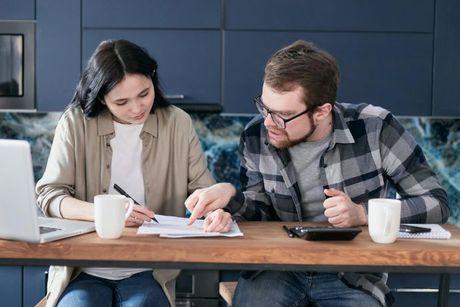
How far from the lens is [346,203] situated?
1846 millimetres

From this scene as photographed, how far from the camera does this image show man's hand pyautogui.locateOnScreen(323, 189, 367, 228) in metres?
1.83

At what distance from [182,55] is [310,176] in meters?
1.28

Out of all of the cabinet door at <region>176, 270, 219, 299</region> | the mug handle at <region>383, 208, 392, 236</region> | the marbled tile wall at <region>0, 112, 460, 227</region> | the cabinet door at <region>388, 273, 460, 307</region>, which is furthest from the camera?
the marbled tile wall at <region>0, 112, 460, 227</region>

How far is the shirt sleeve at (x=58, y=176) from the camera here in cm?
203

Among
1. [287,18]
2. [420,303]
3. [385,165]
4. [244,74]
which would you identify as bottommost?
[420,303]

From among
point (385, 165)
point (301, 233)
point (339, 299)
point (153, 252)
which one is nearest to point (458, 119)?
point (385, 165)

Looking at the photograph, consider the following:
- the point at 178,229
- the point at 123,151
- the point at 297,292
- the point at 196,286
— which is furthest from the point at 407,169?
the point at 196,286

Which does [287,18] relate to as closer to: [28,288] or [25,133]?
[25,133]

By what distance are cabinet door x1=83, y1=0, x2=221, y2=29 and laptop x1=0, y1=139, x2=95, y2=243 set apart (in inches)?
68.7

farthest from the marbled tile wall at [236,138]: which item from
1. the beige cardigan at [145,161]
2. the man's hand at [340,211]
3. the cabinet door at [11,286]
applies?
the man's hand at [340,211]

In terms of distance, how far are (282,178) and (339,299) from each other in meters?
0.41

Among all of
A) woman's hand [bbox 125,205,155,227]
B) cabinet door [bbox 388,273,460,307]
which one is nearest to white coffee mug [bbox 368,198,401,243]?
woman's hand [bbox 125,205,155,227]

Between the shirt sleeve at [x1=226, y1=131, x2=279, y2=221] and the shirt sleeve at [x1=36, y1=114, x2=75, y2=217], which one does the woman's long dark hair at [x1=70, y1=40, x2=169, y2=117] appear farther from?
the shirt sleeve at [x1=226, y1=131, x2=279, y2=221]

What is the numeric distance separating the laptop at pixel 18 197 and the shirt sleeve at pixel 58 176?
363 mm
